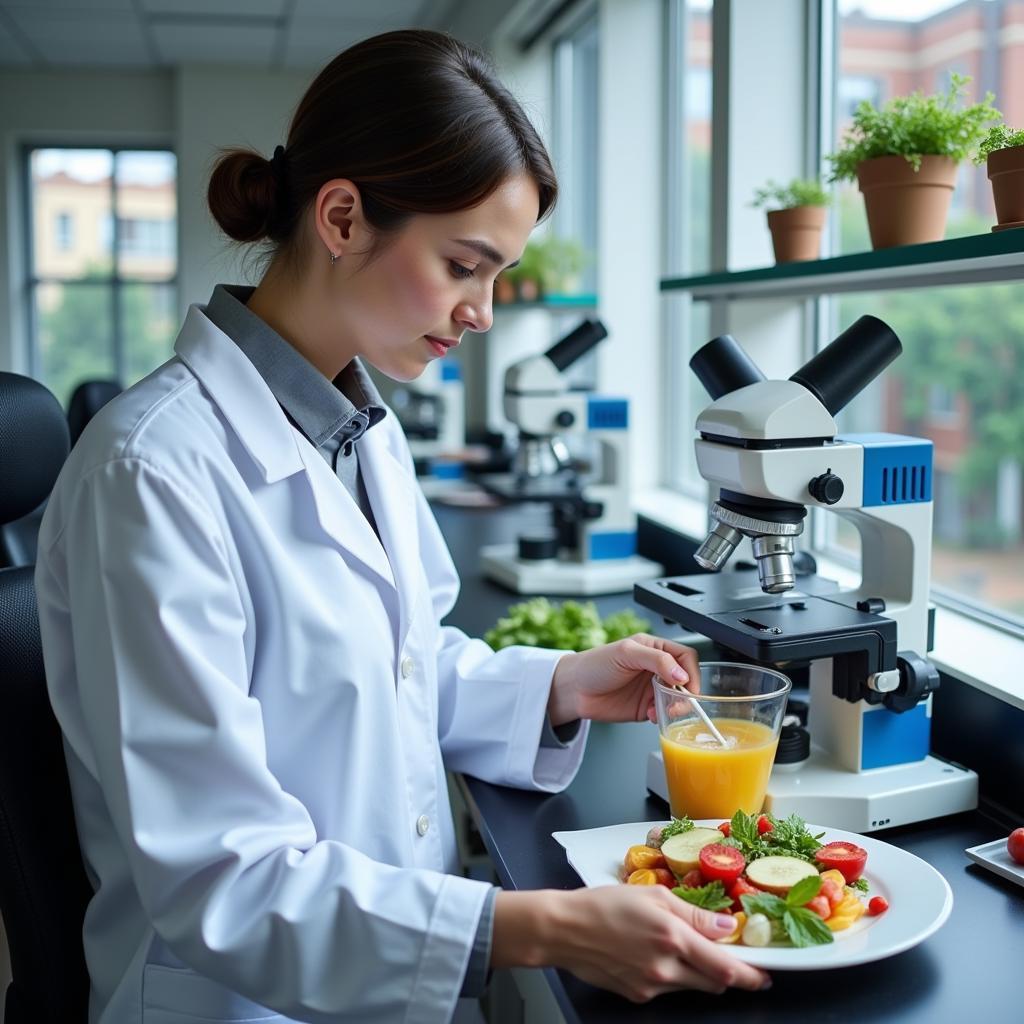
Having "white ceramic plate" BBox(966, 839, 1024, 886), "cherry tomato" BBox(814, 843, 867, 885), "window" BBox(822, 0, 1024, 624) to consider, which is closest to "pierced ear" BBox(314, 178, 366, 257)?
"cherry tomato" BBox(814, 843, 867, 885)

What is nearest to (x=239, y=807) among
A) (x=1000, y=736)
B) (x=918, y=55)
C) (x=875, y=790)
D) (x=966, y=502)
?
→ (x=875, y=790)

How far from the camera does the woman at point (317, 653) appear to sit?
90 cm

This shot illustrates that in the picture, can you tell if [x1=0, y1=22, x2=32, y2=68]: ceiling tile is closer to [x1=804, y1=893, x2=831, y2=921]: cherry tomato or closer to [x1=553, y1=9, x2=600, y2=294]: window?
[x1=553, y1=9, x2=600, y2=294]: window

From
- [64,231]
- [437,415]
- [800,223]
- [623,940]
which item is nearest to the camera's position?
[623,940]

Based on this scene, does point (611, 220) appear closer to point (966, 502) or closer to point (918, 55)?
point (918, 55)

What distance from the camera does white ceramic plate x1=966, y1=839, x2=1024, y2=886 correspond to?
109 cm

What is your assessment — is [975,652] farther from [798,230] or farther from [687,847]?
[798,230]

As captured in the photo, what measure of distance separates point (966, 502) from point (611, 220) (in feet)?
32.7

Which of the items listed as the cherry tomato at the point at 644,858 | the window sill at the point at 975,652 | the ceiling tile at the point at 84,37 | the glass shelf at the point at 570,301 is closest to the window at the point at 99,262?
the ceiling tile at the point at 84,37

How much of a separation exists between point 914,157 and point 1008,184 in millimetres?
297

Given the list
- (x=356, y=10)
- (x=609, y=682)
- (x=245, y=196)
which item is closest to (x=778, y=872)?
(x=609, y=682)

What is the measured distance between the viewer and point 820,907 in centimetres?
95

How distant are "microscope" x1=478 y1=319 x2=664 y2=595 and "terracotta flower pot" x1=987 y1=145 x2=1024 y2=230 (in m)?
1.27

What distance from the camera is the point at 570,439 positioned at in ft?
12.3
